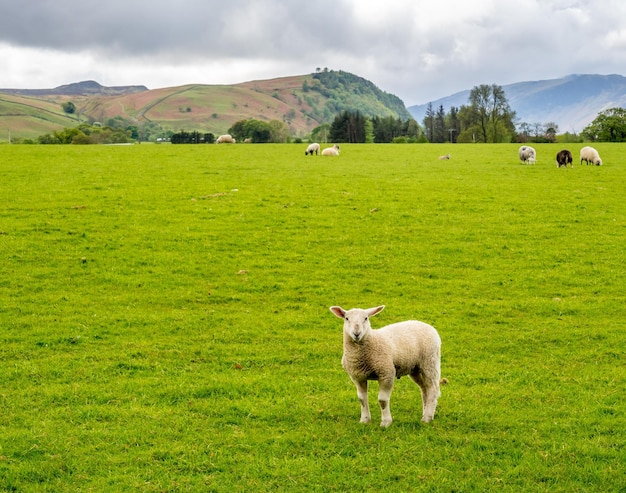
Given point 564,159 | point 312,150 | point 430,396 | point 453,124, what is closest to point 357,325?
point 430,396

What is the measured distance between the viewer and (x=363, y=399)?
29.3 feet

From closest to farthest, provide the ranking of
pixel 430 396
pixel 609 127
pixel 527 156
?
pixel 430 396 < pixel 527 156 < pixel 609 127

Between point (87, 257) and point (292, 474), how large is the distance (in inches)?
551

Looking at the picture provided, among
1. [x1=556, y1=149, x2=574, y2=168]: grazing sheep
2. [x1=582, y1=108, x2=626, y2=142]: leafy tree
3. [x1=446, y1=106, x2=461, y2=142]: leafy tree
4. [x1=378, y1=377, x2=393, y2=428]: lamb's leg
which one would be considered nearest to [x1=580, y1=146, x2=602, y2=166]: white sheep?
[x1=556, y1=149, x2=574, y2=168]: grazing sheep

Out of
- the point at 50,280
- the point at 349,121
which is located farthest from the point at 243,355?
the point at 349,121

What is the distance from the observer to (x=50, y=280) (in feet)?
57.0

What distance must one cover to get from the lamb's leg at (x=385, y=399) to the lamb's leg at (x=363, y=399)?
234 mm

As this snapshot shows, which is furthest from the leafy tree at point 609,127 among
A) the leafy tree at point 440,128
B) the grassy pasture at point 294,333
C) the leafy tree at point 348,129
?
the grassy pasture at point 294,333

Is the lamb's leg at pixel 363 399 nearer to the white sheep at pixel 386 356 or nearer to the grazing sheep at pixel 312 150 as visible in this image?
the white sheep at pixel 386 356

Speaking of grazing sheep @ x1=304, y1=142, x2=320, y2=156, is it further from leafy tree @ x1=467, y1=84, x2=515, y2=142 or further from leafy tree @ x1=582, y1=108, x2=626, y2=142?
leafy tree @ x1=467, y1=84, x2=515, y2=142

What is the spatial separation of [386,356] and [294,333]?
Result: 5.21m

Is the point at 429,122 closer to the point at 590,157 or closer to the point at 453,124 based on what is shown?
the point at 453,124

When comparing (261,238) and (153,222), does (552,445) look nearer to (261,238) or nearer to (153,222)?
(261,238)

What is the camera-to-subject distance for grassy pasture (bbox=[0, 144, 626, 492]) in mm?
8039
